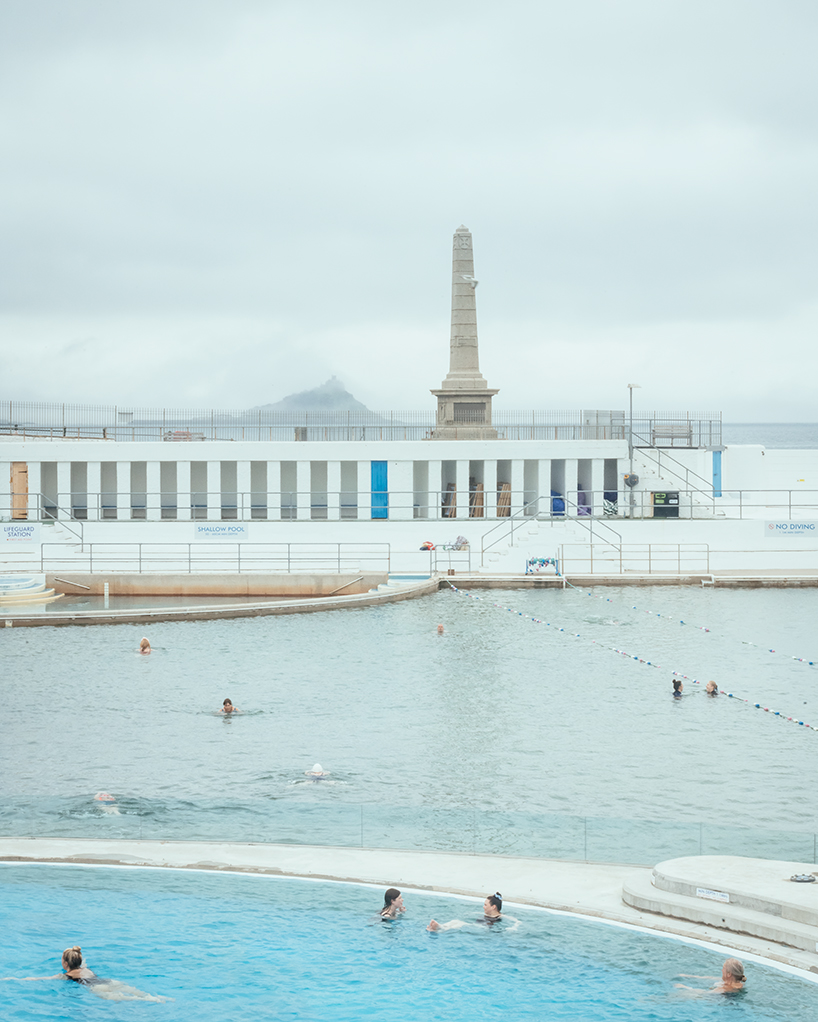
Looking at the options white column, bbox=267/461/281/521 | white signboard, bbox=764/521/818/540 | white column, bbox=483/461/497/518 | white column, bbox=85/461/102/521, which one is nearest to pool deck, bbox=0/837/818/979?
white signboard, bbox=764/521/818/540

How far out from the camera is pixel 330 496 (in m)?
56.7

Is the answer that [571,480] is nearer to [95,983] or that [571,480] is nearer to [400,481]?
[400,481]

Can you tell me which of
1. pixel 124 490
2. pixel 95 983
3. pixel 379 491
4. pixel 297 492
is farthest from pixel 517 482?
pixel 95 983

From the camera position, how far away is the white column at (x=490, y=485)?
2229 inches

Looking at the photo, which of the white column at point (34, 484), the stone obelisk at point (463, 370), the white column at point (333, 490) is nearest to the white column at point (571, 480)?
the stone obelisk at point (463, 370)

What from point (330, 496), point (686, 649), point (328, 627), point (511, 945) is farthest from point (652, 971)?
point (330, 496)

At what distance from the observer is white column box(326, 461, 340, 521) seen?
5656 cm

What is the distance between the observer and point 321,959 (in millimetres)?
15227

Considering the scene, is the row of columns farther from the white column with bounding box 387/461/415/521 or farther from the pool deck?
the pool deck

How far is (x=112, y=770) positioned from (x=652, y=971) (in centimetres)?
1279

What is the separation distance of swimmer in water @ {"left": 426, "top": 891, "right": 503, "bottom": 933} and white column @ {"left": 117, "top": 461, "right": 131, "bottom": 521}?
43.3m

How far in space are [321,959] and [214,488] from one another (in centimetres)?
4286

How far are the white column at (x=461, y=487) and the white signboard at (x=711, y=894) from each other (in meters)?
42.0

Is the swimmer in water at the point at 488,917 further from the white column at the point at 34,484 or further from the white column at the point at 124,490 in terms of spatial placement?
the white column at the point at 34,484
